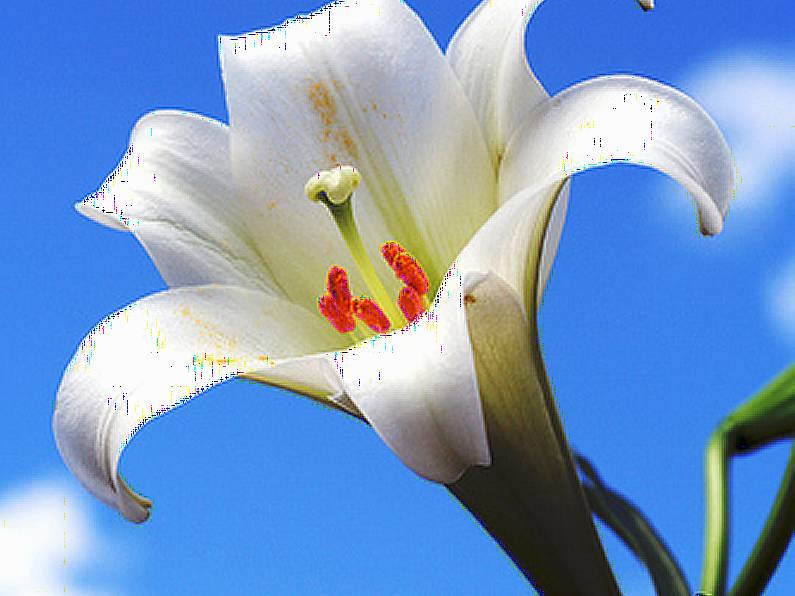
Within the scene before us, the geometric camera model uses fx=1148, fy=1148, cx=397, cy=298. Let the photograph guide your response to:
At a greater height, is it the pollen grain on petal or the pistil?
the pollen grain on petal

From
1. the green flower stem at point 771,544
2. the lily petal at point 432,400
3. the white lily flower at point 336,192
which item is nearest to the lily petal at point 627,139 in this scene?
the white lily flower at point 336,192

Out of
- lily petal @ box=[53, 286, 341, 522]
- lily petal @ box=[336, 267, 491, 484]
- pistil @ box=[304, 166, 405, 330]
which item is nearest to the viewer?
lily petal @ box=[336, 267, 491, 484]

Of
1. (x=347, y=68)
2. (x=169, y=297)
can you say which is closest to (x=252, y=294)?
(x=169, y=297)

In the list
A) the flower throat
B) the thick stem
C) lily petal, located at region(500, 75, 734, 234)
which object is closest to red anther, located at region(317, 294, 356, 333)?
the flower throat

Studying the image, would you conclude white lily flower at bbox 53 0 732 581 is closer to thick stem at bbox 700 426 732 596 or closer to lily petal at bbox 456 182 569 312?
lily petal at bbox 456 182 569 312

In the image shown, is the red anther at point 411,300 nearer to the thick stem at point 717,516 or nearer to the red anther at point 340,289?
the red anther at point 340,289

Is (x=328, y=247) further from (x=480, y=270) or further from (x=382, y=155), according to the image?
(x=480, y=270)
